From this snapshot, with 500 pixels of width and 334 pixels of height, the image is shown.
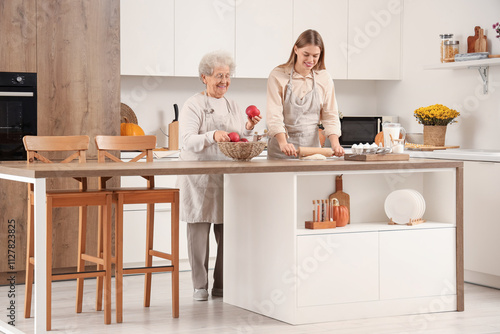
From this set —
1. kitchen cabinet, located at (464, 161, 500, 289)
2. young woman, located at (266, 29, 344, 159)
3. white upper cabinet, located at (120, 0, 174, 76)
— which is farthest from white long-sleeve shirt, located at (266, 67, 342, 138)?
white upper cabinet, located at (120, 0, 174, 76)

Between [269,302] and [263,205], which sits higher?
[263,205]

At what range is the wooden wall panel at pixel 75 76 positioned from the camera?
15.8 ft

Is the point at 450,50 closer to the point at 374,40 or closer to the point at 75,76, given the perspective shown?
the point at 374,40

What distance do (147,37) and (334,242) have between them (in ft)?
8.27

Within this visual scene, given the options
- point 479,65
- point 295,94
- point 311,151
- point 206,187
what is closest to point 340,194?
point 311,151

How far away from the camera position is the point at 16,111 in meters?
4.77

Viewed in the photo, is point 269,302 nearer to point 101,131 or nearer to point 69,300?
point 69,300

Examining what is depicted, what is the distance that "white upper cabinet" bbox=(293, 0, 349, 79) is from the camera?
5.95 m

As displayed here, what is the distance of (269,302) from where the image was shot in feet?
12.5

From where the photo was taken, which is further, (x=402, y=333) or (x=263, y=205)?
(x=263, y=205)

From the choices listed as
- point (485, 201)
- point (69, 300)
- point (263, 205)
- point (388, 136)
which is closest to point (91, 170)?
point (263, 205)

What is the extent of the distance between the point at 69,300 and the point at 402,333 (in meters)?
1.94

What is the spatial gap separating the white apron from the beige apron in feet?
1.07

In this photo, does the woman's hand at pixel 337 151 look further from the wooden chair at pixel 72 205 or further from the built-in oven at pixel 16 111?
the built-in oven at pixel 16 111
